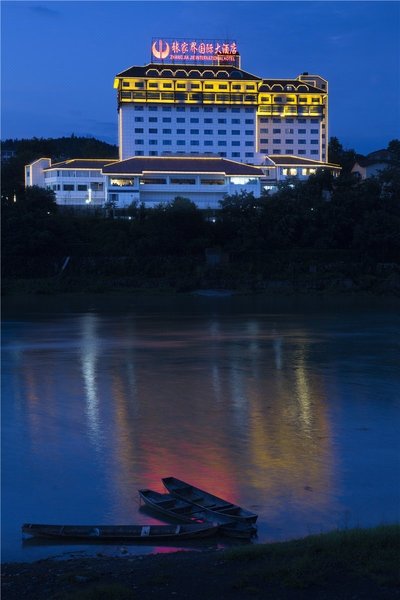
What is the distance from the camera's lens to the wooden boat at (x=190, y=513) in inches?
282

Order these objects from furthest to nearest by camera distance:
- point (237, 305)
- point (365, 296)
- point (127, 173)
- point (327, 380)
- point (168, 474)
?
1. point (127, 173)
2. point (365, 296)
3. point (237, 305)
4. point (327, 380)
5. point (168, 474)

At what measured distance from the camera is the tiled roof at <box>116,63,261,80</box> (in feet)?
261

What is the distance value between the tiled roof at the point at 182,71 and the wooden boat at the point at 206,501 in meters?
76.0

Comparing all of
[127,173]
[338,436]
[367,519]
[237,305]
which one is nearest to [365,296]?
[237,305]

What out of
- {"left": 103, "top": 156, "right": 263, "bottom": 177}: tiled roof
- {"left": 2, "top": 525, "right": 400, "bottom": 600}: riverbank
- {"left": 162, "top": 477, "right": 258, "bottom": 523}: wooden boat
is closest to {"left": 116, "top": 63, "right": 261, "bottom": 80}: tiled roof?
{"left": 103, "top": 156, "right": 263, "bottom": 177}: tiled roof

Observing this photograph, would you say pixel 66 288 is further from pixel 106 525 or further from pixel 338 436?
pixel 106 525

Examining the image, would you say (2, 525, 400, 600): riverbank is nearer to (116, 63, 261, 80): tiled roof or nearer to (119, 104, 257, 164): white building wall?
(119, 104, 257, 164): white building wall

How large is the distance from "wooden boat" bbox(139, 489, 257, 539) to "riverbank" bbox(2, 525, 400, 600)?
118cm

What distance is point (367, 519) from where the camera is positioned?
26.0 ft

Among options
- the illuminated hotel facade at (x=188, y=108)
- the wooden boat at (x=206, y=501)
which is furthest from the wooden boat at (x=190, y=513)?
the illuminated hotel facade at (x=188, y=108)

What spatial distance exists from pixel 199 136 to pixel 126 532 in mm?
76172

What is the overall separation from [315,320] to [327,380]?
15453mm

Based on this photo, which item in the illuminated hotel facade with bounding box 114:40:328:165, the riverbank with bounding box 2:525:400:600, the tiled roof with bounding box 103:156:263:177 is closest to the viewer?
the riverbank with bounding box 2:525:400:600

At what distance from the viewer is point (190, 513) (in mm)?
7707
